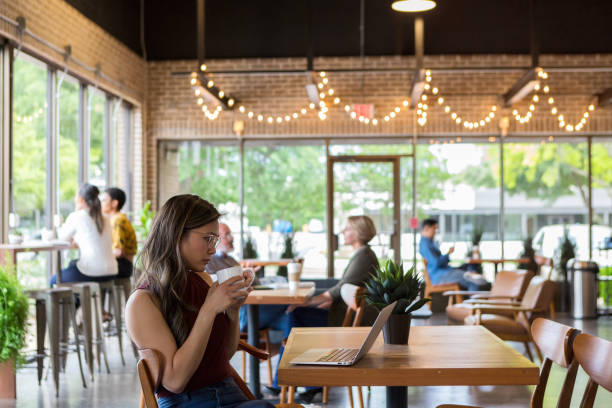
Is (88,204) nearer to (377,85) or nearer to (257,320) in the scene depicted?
(257,320)

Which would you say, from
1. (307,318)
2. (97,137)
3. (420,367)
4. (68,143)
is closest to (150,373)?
(420,367)

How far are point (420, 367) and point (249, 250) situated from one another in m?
9.29

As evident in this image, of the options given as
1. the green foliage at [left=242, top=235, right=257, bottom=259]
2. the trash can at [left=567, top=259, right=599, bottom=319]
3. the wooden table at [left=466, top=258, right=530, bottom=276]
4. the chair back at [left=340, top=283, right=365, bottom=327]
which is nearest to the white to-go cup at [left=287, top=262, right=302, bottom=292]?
the chair back at [left=340, top=283, right=365, bottom=327]

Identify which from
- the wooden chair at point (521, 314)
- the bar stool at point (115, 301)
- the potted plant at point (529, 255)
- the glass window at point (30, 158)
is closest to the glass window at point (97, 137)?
the glass window at point (30, 158)

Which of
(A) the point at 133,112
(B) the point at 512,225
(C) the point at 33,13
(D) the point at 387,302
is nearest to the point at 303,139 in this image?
(A) the point at 133,112

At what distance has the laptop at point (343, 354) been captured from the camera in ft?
8.52

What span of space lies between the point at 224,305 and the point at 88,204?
15.7 feet

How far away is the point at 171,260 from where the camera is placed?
98.7 inches

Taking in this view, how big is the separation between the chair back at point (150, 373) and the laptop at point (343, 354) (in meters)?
0.46

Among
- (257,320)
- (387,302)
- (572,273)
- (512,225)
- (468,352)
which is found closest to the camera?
(468,352)

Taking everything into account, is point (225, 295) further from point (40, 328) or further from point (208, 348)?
point (40, 328)

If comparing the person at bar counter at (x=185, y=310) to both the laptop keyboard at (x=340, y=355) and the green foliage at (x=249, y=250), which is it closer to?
the laptop keyboard at (x=340, y=355)

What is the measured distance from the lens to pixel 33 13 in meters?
7.72

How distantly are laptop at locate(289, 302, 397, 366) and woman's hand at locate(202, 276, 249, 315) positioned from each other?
35 cm
